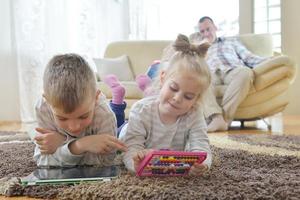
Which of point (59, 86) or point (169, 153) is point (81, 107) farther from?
point (169, 153)

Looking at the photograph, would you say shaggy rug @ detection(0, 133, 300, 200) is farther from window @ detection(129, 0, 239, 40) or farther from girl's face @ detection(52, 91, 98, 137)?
window @ detection(129, 0, 239, 40)

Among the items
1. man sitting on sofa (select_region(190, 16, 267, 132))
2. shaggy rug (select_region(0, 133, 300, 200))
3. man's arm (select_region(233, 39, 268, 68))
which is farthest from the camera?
man's arm (select_region(233, 39, 268, 68))

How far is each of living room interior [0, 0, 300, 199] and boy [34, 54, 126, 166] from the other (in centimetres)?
177

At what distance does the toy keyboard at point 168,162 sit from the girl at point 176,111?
0.15 ft

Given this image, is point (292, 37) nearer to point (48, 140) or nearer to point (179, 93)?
point (179, 93)

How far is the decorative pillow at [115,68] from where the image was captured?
342 cm

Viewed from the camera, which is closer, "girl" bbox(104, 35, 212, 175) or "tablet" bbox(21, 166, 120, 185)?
"tablet" bbox(21, 166, 120, 185)

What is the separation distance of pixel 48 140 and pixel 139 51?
8.36 feet

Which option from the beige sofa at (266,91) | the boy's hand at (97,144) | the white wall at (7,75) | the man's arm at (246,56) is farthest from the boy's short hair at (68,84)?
the white wall at (7,75)

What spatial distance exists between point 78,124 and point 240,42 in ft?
8.72

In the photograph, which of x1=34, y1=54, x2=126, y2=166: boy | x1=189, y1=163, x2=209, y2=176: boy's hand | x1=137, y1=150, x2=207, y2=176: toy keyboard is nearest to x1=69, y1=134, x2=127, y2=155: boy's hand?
x1=34, y1=54, x2=126, y2=166: boy

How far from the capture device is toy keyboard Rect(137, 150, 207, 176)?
111cm

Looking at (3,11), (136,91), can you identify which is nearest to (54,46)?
(3,11)

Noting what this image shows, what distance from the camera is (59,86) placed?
1.12 metres
